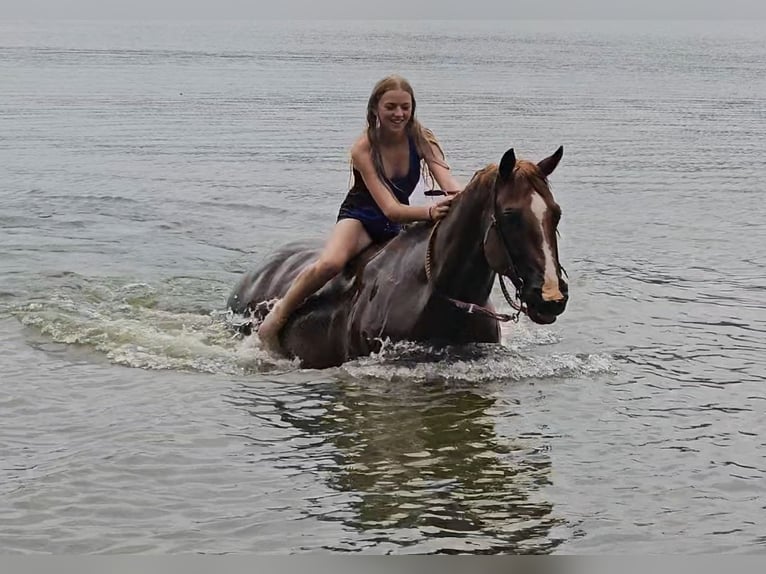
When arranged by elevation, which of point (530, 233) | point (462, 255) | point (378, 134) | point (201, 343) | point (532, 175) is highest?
point (378, 134)

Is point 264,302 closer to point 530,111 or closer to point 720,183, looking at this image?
Result: point 720,183

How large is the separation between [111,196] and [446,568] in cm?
1379

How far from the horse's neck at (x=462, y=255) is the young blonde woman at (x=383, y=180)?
0.16m

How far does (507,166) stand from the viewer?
19.0 feet

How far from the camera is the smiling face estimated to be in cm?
665

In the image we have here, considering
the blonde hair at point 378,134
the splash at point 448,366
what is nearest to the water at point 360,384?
the splash at point 448,366

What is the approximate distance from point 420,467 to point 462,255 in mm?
1475

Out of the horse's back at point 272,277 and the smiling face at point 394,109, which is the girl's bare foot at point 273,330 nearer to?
the horse's back at point 272,277

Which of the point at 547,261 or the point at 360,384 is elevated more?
the point at 547,261

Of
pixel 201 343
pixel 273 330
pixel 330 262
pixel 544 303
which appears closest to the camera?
pixel 544 303

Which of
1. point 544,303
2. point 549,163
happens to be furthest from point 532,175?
point 544,303

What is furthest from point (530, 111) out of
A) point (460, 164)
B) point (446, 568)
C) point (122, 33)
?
point (122, 33)

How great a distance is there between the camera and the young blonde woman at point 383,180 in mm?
6664

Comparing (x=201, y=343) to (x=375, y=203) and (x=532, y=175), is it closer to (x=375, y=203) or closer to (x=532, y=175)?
(x=375, y=203)
